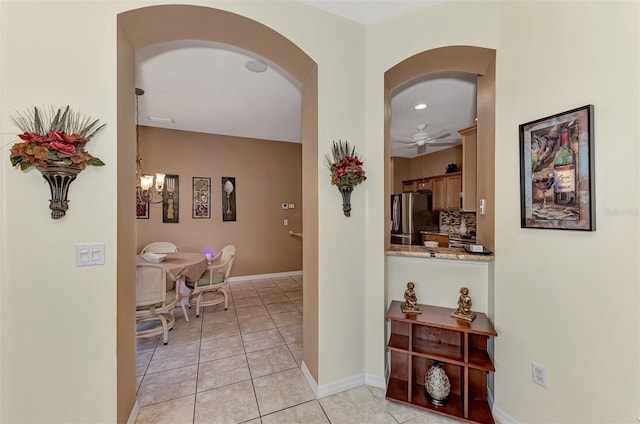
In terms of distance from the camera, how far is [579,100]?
1.31m

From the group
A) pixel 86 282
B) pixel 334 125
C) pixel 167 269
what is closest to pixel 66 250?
pixel 86 282

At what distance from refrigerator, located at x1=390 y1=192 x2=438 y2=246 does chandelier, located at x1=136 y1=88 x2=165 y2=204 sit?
4763 millimetres

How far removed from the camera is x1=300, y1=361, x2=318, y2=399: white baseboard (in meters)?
1.93

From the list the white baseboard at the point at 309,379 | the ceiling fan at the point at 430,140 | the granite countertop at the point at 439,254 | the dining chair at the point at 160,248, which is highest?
the ceiling fan at the point at 430,140

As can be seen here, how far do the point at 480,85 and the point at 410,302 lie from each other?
1.91 meters

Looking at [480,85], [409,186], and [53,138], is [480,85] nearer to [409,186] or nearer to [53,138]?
[53,138]

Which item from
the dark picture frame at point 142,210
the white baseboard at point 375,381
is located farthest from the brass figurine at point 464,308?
the dark picture frame at point 142,210

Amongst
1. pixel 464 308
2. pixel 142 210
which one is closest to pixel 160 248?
pixel 142 210

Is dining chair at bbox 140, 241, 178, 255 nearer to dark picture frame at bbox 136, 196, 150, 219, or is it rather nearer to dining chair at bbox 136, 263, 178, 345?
dark picture frame at bbox 136, 196, 150, 219

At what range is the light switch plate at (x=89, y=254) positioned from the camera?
1.36 m

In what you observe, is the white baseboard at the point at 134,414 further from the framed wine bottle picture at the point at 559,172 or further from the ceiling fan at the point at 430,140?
the ceiling fan at the point at 430,140

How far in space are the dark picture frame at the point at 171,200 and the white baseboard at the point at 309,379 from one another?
3.74 m

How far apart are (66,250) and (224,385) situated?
4.97 ft

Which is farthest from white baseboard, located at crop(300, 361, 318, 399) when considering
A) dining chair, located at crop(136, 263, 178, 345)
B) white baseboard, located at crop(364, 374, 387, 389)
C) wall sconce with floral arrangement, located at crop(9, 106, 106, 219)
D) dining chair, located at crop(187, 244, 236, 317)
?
wall sconce with floral arrangement, located at crop(9, 106, 106, 219)
